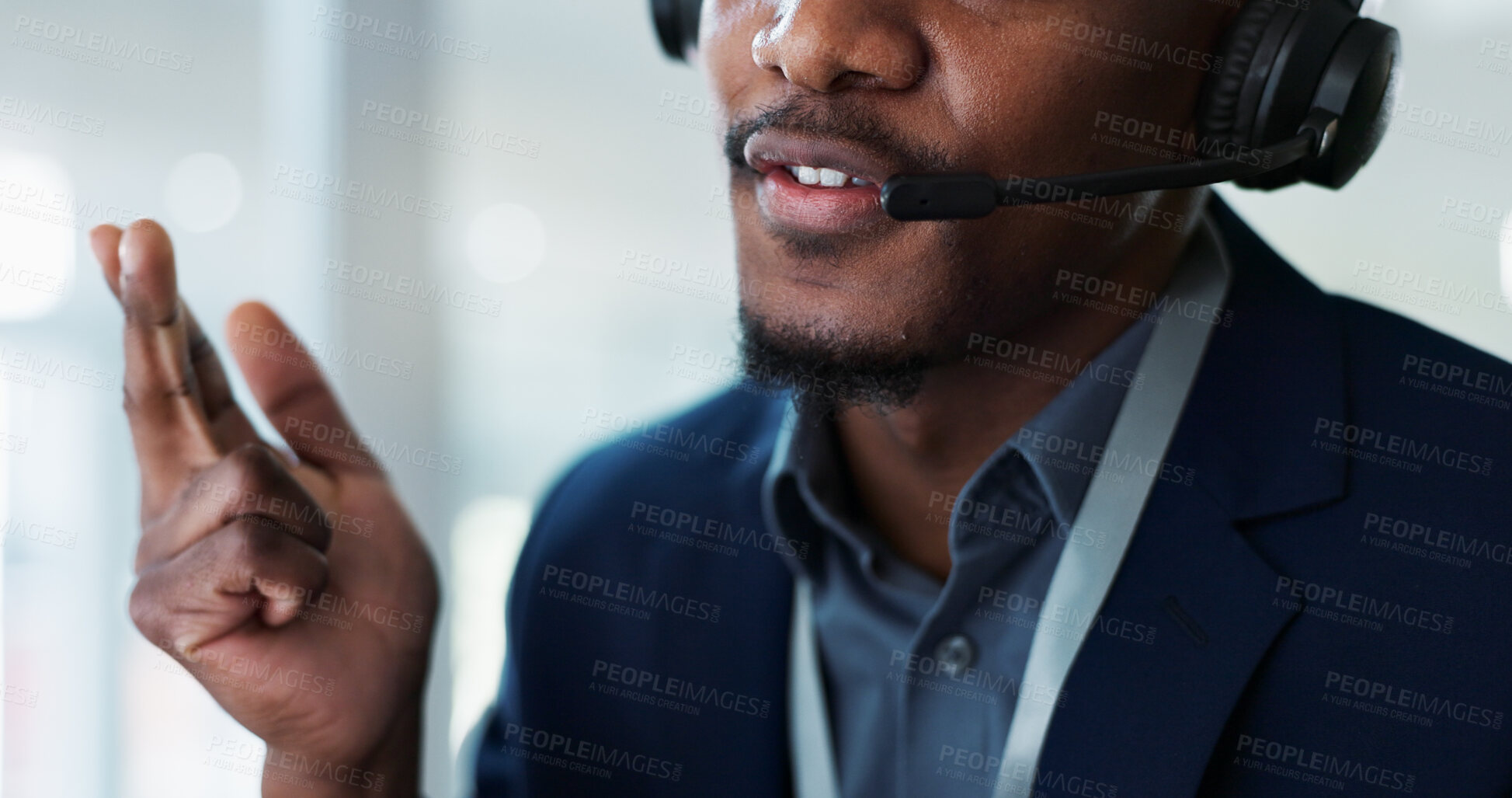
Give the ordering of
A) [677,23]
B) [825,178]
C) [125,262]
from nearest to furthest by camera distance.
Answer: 1. [125,262]
2. [825,178]
3. [677,23]

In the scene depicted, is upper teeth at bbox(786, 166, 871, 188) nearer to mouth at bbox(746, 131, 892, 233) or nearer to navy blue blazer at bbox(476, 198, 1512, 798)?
mouth at bbox(746, 131, 892, 233)

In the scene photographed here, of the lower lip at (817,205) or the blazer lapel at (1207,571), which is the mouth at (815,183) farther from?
the blazer lapel at (1207,571)

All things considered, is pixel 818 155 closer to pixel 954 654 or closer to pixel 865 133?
pixel 865 133

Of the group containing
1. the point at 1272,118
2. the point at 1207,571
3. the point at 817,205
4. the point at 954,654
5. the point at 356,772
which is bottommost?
the point at 356,772

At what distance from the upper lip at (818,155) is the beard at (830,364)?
14 cm

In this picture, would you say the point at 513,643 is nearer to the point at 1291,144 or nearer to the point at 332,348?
the point at 1291,144

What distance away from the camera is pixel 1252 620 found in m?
0.89

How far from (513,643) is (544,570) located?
89 millimetres

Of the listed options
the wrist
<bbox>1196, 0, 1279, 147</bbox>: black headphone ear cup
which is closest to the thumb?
the wrist

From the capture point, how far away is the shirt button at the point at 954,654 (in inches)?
40.1

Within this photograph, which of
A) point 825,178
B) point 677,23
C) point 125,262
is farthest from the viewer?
point 677,23

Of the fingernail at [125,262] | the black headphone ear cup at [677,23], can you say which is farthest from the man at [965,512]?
the black headphone ear cup at [677,23]

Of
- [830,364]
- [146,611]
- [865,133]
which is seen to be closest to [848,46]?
[865,133]

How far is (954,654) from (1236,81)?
0.57 meters
